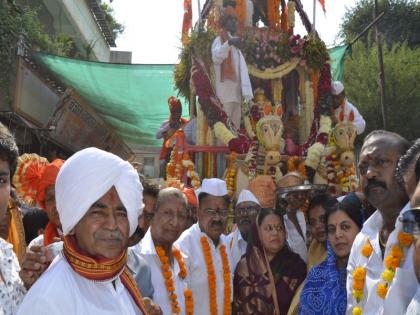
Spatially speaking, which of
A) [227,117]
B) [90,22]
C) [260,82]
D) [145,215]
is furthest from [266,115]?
[90,22]

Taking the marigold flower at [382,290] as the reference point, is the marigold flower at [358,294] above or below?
below

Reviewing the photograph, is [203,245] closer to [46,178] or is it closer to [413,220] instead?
[46,178]

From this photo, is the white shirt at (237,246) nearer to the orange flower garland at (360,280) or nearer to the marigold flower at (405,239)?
the orange flower garland at (360,280)

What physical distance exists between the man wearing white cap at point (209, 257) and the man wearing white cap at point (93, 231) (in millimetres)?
2252

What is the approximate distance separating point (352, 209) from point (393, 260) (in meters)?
0.95

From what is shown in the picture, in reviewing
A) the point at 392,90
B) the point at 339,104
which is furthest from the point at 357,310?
the point at 392,90

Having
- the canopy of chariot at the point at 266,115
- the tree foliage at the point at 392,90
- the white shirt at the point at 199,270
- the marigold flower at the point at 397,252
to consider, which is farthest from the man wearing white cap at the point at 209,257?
the tree foliage at the point at 392,90

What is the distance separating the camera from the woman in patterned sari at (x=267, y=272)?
13.4 ft

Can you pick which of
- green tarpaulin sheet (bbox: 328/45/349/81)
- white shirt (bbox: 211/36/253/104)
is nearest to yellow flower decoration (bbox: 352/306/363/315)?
white shirt (bbox: 211/36/253/104)

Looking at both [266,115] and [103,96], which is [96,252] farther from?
[103,96]

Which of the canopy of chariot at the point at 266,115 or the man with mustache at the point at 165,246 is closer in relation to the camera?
the man with mustache at the point at 165,246

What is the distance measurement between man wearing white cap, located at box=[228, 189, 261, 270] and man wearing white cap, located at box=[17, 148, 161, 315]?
3.06 meters

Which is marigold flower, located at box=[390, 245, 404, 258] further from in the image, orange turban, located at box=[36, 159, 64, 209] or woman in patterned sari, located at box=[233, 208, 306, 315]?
orange turban, located at box=[36, 159, 64, 209]

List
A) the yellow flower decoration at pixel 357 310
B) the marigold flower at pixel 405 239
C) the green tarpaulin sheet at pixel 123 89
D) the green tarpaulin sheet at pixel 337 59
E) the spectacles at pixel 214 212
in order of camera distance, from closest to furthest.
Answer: the marigold flower at pixel 405 239
the yellow flower decoration at pixel 357 310
the spectacles at pixel 214 212
the green tarpaulin sheet at pixel 123 89
the green tarpaulin sheet at pixel 337 59
